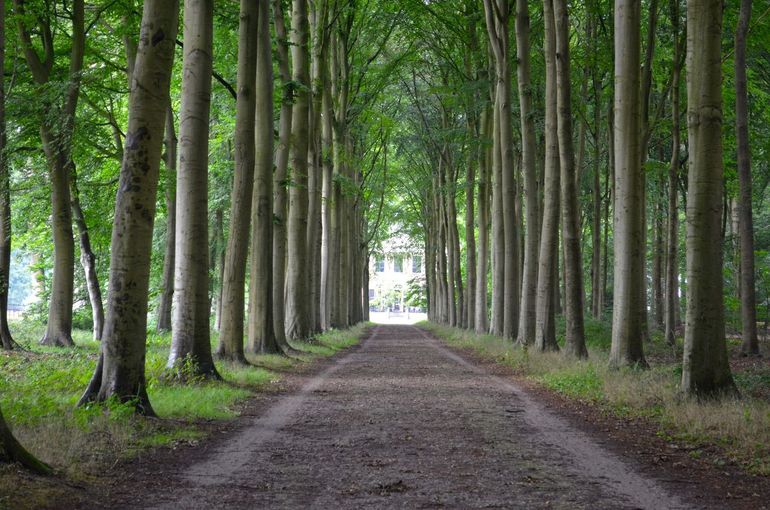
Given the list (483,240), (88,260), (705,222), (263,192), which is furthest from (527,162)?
(88,260)

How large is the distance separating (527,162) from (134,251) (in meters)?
14.4

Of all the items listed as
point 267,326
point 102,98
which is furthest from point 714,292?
point 102,98

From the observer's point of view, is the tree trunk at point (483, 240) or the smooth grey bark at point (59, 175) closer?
the smooth grey bark at point (59, 175)

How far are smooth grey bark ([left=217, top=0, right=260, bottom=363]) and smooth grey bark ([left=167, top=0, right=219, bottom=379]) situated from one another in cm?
287

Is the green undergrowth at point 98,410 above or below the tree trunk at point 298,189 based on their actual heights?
below

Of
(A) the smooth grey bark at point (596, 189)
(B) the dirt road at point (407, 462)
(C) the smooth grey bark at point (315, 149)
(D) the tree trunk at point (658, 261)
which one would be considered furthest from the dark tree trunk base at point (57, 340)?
(D) the tree trunk at point (658, 261)

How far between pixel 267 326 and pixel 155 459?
38.7ft

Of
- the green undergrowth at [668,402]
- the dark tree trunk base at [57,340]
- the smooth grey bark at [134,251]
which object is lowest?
the green undergrowth at [668,402]

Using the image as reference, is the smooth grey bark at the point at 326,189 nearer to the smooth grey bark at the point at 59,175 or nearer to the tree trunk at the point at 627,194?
the smooth grey bark at the point at 59,175

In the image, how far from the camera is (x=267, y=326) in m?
19.2

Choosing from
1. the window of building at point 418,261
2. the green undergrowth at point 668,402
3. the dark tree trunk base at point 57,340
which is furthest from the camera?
the window of building at point 418,261

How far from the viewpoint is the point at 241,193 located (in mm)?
16234

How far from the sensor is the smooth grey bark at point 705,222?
10.5 m

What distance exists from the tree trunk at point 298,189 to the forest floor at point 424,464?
1105 centimetres
